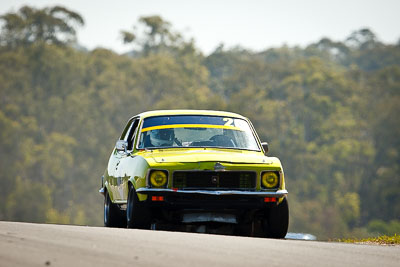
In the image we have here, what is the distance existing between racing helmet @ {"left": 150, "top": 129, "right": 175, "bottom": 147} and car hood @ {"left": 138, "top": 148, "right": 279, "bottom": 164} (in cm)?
28

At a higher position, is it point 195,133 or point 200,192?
point 195,133

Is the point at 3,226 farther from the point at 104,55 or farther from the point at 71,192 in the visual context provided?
the point at 104,55

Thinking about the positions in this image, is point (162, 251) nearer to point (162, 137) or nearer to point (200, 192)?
point (200, 192)

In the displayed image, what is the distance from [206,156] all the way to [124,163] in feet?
5.29

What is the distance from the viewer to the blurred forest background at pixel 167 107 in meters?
80.8

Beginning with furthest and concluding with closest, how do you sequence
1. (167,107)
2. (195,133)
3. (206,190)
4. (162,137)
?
(167,107), (195,133), (162,137), (206,190)

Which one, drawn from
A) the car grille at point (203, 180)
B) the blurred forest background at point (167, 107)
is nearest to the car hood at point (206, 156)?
the car grille at point (203, 180)

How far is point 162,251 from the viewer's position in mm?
7672

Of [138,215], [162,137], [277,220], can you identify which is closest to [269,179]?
[277,220]

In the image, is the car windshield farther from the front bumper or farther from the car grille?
the front bumper

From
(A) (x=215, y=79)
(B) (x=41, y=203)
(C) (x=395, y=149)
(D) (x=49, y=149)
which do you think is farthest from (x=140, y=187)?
(A) (x=215, y=79)

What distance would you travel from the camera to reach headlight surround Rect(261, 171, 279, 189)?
1102 cm

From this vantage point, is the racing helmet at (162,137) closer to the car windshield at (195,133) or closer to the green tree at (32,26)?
the car windshield at (195,133)

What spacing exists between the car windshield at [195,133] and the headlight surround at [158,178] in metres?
1.11
